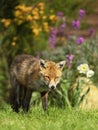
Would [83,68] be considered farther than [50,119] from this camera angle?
Yes

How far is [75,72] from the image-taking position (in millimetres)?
13359

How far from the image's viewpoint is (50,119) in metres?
9.82

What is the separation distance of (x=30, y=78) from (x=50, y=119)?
45.3 inches

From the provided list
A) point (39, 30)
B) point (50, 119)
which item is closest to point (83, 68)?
point (50, 119)

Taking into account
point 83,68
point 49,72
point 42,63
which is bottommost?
point 83,68

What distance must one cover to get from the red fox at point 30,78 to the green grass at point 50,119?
11.7 inches

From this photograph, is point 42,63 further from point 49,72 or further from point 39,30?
point 39,30

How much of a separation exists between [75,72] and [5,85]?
3357mm

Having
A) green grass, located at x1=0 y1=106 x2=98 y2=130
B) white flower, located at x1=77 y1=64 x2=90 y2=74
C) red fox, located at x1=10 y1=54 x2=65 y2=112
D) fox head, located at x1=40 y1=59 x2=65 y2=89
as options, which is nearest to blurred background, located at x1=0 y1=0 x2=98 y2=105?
white flower, located at x1=77 y1=64 x2=90 y2=74

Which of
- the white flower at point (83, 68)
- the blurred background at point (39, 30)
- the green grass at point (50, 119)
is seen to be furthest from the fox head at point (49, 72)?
the blurred background at point (39, 30)

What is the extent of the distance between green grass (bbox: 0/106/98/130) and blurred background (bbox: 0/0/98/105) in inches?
163

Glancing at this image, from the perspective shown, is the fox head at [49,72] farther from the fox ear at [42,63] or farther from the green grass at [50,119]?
the green grass at [50,119]

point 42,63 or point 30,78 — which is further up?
point 42,63

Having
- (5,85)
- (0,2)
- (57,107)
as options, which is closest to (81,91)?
(57,107)
